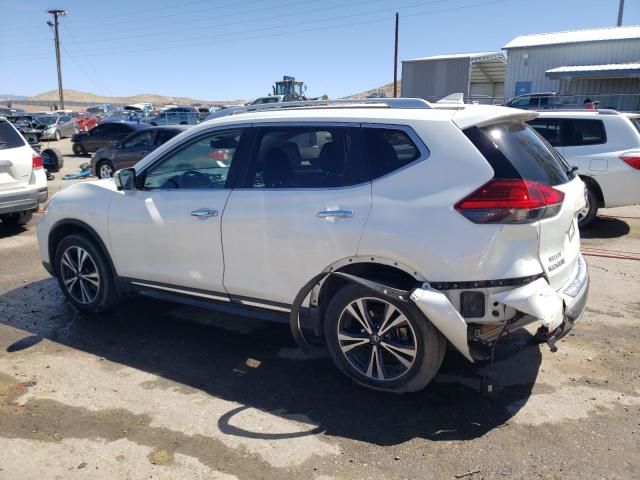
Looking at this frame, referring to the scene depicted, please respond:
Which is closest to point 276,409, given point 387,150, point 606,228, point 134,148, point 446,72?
point 387,150

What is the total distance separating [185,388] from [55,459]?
0.96m

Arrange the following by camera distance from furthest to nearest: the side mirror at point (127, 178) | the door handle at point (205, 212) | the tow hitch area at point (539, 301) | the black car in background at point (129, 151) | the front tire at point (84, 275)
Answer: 1. the black car in background at point (129, 151)
2. the front tire at point (84, 275)
3. the side mirror at point (127, 178)
4. the door handle at point (205, 212)
5. the tow hitch area at point (539, 301)

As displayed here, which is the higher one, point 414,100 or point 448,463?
point 414,100

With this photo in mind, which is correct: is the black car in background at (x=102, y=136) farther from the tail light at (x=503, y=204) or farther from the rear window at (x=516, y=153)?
the tail light at (x=503, y=204)

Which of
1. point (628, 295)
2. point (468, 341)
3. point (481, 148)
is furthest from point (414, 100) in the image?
point (628, 295)

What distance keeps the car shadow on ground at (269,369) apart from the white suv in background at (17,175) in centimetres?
298

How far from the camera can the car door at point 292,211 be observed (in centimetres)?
350

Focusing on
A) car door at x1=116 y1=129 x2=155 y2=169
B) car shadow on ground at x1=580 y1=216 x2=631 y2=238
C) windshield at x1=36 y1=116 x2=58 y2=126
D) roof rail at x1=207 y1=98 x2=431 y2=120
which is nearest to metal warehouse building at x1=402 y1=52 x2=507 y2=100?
Result: windshield at x1=36 y1=116 x2=58 y2=126

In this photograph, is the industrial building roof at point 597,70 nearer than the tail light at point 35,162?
No

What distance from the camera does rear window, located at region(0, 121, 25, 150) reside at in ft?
26.2

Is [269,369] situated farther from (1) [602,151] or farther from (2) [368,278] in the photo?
(1) [602,151]

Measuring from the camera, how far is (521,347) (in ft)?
14.1

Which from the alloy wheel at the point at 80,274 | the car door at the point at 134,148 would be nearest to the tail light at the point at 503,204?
the alloy wheel at the point at 80,274

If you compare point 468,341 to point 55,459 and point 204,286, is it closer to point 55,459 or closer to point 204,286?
point 204,286
